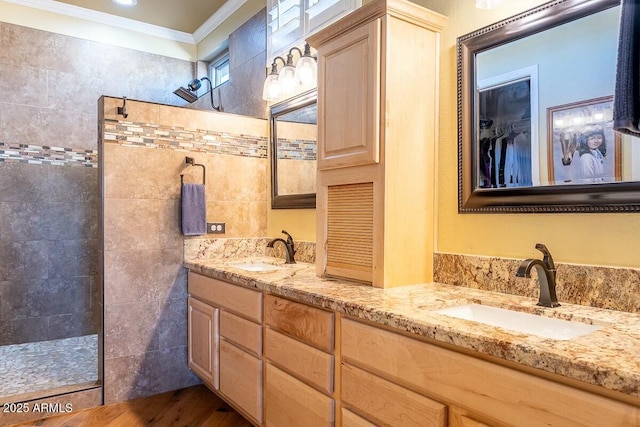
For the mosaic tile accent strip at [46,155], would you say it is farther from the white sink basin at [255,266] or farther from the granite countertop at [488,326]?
the granite countertop at [488,326]

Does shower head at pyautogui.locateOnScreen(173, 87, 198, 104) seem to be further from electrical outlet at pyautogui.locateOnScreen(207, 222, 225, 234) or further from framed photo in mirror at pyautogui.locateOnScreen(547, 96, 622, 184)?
framed photo in mirror at pyautogui.locateOnScreen(547, 96, 622, 184)

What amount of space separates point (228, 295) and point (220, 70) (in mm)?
2576

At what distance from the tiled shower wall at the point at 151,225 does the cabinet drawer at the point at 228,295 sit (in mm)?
207

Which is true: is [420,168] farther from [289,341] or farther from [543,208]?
[289,341]

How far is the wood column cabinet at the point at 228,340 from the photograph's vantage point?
2025 mm

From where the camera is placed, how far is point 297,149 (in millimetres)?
2766

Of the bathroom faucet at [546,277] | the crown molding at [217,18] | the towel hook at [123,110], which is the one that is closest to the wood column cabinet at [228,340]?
the towel hook at [123,110]

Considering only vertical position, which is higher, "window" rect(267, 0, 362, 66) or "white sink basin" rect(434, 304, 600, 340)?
"window" rect(267, 0, 362, 66)

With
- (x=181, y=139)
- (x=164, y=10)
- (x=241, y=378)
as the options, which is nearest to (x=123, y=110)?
(x=181, y=139)

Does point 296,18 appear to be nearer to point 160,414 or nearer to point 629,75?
point 629,75

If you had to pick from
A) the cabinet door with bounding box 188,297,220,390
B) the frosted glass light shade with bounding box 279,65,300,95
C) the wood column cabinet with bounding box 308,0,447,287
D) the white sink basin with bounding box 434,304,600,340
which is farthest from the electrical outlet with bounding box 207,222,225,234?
the white sink basin with bounding box 434,304,600,340

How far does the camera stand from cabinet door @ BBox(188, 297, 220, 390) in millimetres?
2436

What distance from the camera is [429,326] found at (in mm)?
1175

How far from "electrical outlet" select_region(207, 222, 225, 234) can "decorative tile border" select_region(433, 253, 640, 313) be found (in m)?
1.60
